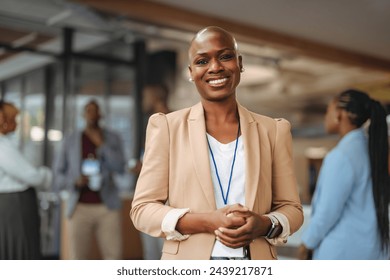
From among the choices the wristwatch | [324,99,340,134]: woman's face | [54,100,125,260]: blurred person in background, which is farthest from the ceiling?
the wristwatch

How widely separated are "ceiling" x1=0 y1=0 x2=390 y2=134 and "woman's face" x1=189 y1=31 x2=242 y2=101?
2597 millimetres

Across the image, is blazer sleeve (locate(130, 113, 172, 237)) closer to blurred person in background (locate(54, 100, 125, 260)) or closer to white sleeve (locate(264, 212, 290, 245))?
white sleeve (locate(264, 212, 290, 245))

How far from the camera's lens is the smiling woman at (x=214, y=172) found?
1.10 metres

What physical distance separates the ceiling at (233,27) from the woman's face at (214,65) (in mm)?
2597

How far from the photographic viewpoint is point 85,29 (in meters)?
5.53

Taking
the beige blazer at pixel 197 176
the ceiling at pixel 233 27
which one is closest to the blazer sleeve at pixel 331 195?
the beige blazer at pixel 197 176

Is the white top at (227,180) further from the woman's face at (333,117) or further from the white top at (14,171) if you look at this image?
the white top at (14,171)

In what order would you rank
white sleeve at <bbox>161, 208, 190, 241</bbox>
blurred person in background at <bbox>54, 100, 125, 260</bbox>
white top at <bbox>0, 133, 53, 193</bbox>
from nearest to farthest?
white sleeve at <bbox>161, 208, 190, 241</bbox> < white top at <bbox>0, 133, 53, 193</bbox> < blurred person in background at <bbox>54, 100, 125, 260</bbox>

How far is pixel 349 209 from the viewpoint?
6.36 feet

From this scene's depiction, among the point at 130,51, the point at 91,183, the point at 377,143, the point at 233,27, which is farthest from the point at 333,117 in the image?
the point at 130,51

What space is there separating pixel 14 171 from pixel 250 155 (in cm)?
184

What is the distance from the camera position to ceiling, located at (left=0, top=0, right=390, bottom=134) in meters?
4.40

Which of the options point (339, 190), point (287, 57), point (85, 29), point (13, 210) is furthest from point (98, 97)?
point (339, 190)

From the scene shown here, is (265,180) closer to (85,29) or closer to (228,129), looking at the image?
(228,129)
